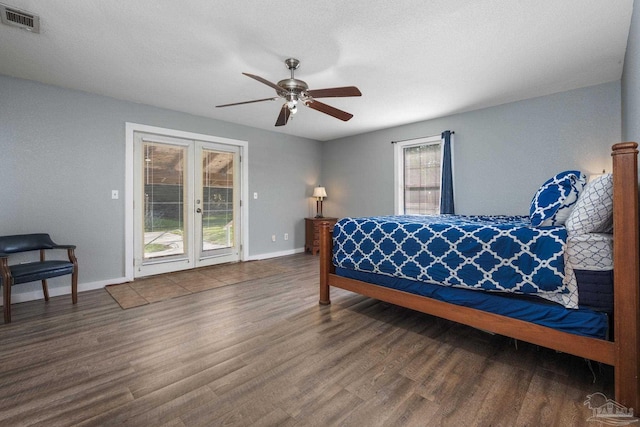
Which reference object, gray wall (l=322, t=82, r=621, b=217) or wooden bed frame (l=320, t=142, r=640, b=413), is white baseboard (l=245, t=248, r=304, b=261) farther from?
wooden bed frame (l=320, t=142, r=640, b=413)

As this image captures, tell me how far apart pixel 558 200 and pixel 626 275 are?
0.64 meters

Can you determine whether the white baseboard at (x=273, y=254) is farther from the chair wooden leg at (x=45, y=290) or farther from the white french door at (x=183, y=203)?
the chair wooden leg at (x=45, y=290)

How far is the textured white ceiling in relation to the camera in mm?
2012

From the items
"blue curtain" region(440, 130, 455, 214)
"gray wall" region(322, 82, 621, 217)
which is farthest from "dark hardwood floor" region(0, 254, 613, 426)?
"gray wall" region(322, 82, 621, 217)

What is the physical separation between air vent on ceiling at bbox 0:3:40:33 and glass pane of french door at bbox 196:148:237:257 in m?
2.48

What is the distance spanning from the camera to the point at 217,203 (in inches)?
189

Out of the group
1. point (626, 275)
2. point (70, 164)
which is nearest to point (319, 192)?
point (70, 164)

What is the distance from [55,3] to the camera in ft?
6.37

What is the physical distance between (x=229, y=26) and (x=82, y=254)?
329 centimetres

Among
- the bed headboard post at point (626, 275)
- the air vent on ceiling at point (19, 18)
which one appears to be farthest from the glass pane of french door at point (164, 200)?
the bed headboard post at point (626, 275)

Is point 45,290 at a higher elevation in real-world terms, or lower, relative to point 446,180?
lower

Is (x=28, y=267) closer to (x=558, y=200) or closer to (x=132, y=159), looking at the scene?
(x=132, y=159)

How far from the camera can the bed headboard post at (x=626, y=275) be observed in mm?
1425

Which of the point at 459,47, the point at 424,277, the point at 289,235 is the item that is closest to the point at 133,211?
the point at 289,235
